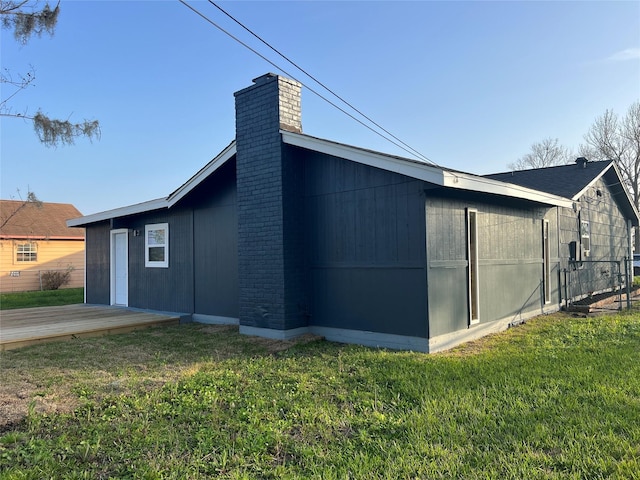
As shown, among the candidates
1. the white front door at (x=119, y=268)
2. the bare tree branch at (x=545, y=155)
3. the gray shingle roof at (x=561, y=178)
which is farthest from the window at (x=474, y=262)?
the bare tree branch at (x=545, y=155)

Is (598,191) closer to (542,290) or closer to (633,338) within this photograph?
(542,290)

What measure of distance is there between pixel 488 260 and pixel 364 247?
2438 mm

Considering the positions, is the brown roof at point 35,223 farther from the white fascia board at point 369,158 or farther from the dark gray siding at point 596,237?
the dark gray siding at point 596,237

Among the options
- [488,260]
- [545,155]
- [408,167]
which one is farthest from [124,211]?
[545,155]

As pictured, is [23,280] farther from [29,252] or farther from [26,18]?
[26,18]

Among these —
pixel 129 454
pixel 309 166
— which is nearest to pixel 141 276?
pixel 309 166

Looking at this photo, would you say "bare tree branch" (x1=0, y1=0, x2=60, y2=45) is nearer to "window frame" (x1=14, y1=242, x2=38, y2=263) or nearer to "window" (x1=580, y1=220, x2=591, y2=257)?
"window" (x1=580, y1=220, x2=591, y2=257)

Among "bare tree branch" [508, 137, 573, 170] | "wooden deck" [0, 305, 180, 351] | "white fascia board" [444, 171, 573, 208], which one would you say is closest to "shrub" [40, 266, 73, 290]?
"wooden deck" [0, 305, 180, 351]

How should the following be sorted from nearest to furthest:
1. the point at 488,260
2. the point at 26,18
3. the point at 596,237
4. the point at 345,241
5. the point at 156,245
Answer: the point at 26,18
the point at 345,241
the point at 488,260
the point at 156,245
the point at 596,237

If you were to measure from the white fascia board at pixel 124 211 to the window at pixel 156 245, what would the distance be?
497 mm

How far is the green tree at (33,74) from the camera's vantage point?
5191 mm

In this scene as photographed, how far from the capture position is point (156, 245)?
10984 mm

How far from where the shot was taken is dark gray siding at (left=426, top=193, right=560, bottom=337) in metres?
6.60

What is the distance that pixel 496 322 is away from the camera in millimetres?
8164
